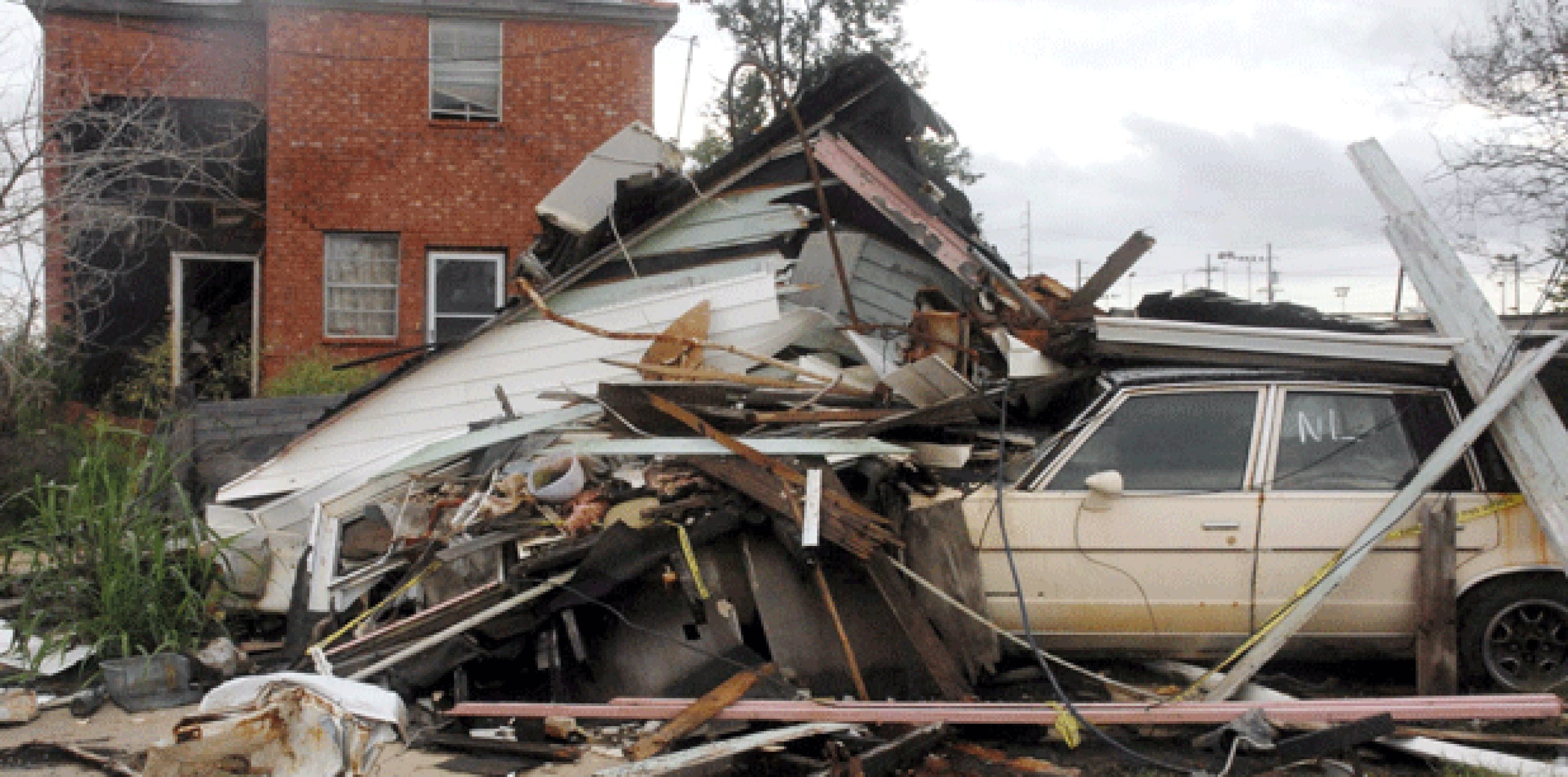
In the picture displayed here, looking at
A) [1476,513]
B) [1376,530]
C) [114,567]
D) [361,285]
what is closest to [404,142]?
[361,285]

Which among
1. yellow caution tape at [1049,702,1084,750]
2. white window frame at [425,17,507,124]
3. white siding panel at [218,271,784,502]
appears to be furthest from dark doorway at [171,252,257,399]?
yellow caution tape at [1049,702,1084,750]

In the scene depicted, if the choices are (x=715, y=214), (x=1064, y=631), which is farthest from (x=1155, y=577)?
(x=715, y=214)

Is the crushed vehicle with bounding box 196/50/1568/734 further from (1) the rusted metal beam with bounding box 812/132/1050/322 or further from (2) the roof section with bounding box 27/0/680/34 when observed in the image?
(2) the roof section with bounding box 27/0/680/34

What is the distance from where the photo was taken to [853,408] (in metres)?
6.70

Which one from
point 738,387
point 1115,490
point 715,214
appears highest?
point 715,214

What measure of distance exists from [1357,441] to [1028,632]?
1.86 meters

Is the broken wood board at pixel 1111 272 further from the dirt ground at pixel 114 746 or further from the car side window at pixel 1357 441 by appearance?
the dirt ground at pixel 114 746

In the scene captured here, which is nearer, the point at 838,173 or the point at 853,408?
the point at 853,408

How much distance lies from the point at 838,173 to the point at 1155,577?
421 centimetres

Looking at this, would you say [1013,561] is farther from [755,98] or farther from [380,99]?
[755,98]

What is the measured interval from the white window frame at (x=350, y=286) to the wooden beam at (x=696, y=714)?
11.9m

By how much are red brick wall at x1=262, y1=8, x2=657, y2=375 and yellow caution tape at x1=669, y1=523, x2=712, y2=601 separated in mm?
11253

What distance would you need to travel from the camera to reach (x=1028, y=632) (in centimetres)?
529

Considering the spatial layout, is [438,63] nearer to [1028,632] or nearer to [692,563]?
[692,563]
